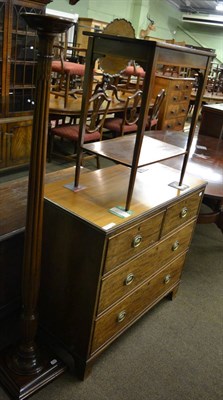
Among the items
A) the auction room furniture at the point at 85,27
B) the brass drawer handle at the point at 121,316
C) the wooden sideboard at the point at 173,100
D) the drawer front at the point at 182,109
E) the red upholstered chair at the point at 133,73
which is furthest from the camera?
the auction room furniture at the point at 85,27

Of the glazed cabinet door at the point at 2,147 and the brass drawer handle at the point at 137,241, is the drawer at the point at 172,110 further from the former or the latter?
the brass drawer handle at the point at 137,241

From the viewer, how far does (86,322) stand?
1454 mm

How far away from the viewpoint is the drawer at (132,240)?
1.34 metres

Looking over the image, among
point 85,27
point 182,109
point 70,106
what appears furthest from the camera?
point 85,27

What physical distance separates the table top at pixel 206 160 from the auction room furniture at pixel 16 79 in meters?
1.24

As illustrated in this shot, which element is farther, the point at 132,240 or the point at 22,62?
the point at 22,62

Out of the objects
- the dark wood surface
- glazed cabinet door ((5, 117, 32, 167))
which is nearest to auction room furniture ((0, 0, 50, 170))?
glazed cabinet door ((5, 117, 32, 167))

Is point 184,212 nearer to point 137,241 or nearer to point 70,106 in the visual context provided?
point 137,241

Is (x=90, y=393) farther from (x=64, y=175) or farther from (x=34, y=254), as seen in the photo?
(x=64, y=175)

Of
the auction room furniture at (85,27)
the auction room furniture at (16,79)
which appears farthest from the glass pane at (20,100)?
the auction room furniture at (85,27)

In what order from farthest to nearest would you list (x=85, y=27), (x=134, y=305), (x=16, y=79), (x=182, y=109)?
(x=85, y=27)
(x=182, y=109)
(x=16, y=79)
(x=134, y=305)

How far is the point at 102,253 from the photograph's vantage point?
4.26 ft

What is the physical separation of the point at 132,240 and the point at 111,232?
0.19 meters

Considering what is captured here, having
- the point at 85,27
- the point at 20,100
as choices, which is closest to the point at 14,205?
the point at 20,100
